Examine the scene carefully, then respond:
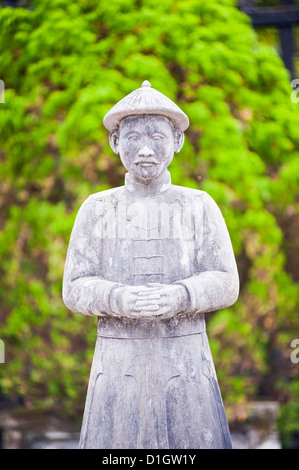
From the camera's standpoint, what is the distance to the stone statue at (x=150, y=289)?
→ 288 cm

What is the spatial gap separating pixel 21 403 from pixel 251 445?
2671mm

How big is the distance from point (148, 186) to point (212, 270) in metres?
0.58

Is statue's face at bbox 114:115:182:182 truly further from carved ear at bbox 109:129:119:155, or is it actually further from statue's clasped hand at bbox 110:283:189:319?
statue's clasped hand at bbox 110:283:189:319

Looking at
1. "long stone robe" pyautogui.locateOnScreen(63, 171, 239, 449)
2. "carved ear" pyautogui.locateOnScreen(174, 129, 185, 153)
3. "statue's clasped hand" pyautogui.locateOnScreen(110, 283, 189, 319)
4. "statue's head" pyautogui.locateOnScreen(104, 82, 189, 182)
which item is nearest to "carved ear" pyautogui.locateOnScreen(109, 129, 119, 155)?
"statue's head" pyautogui.locateOnScreen(104, 82, 189, 182)

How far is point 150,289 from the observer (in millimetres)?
2783

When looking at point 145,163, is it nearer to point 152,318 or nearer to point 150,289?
point 150,289

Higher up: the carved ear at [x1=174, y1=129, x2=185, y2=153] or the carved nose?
the carved ear at [x1=174, y1=129, x2=185, y2=153]

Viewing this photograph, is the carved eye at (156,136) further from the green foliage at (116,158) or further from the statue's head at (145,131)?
the green foliage at (116,158)

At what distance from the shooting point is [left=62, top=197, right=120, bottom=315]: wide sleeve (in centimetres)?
290

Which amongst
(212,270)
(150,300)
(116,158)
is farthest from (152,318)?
(116,158)

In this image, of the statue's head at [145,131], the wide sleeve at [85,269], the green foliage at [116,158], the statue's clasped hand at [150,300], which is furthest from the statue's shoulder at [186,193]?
the green foliage at [116,158]

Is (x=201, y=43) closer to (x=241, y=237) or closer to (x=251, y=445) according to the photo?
(x=241, y=237)

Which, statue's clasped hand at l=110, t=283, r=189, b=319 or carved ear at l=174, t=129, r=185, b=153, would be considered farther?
carved ear at l=174, t=129, r=185, b=153

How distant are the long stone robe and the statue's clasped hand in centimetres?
5
